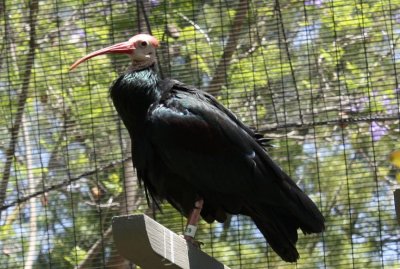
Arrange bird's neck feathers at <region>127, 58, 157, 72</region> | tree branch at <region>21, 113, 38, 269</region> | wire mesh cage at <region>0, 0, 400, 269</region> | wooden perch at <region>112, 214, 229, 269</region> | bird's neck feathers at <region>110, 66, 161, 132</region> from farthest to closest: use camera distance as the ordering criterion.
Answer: tree branch at <region>21, 113, 38, 269</region> < wire mesh cage at <region>0, 0, 400, 269</region> < bird's neck feathers at <region>127, 58, 157, 72</region> < bird's neck feathers at <region>110, 66, 161, 132</region> < wooden perch at <region>112, 214, 229, 269</region>

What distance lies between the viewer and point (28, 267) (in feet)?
18.4

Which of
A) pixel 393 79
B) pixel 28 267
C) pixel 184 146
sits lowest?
pixel 28 267

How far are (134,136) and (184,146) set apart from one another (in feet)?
0.70

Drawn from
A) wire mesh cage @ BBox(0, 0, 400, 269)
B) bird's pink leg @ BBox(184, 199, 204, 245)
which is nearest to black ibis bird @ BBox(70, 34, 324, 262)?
bird's pink leg @ BBox(184, 199, 204, 245)

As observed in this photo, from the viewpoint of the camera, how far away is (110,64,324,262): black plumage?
134 inches

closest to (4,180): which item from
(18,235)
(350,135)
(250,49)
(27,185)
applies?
(27,185)

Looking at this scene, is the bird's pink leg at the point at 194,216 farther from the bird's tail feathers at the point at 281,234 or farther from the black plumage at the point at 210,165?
the bird's tail feathers at the point at 281,234

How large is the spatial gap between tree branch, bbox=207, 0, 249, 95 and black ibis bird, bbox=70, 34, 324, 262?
154 centimetres

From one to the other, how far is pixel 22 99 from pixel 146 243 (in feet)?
9.88

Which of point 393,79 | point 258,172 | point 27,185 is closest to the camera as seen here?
point 258,172

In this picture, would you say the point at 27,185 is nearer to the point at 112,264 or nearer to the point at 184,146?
the point at 112,264

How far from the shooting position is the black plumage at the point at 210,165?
3.41 meters

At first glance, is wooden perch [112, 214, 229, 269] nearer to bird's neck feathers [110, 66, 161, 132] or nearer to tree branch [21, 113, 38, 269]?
bird's neck feathers [110, 66, 161, 132]

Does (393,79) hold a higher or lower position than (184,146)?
lower
